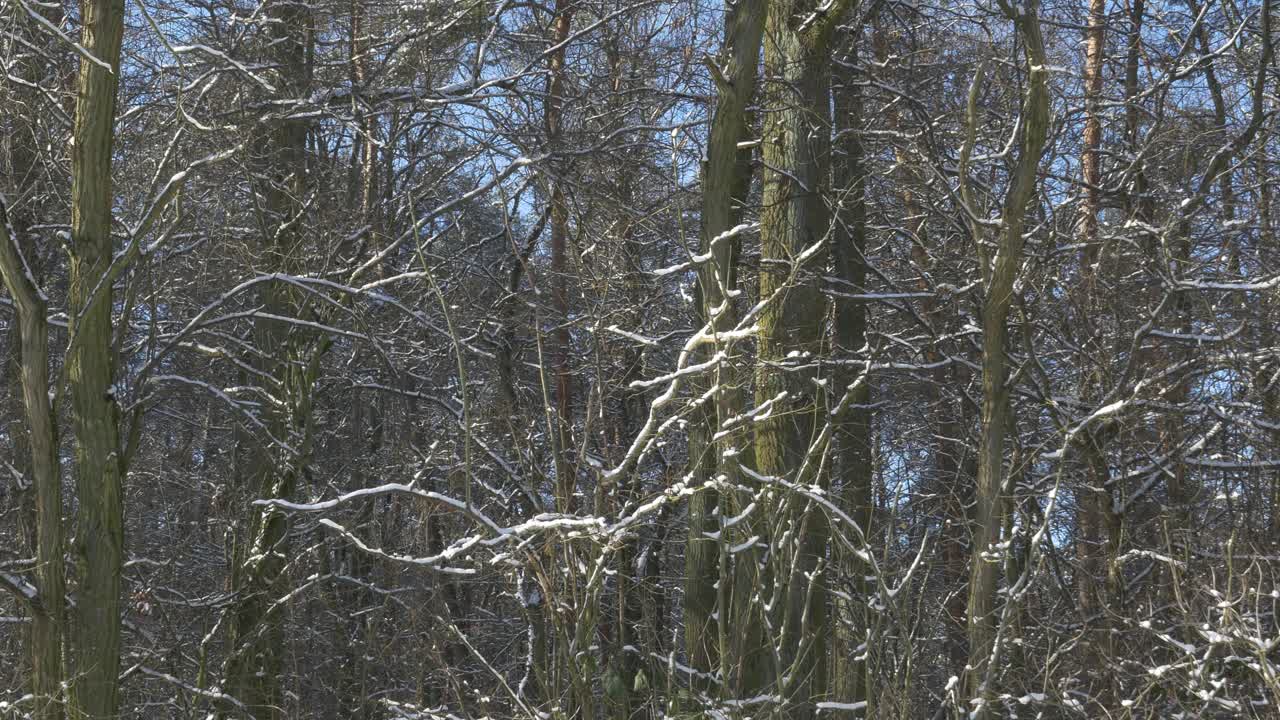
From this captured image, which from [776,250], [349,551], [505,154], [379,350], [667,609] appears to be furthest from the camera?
[349,551]

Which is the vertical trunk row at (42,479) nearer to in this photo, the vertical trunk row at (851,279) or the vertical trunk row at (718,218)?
the vertical trunk row at (718,218)

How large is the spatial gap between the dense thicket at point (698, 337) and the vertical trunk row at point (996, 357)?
26 millimetres

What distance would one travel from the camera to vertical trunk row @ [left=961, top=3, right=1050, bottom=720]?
A: 17.6 ft

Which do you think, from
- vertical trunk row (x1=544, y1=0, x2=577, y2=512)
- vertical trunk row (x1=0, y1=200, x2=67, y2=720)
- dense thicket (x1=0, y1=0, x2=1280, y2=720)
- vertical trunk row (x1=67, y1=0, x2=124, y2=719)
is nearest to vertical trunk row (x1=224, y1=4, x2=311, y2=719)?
dense thicket (x1=0, y1=0, x2=1280, y2=720)

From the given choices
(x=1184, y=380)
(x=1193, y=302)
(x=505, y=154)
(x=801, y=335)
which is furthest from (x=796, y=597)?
(x=505, y=154)

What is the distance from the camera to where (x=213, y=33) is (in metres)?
8.81

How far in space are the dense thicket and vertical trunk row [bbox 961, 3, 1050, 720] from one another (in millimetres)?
26

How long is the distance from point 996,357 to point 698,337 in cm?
194

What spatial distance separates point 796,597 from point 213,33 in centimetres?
574

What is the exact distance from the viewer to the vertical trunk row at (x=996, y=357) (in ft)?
17.6

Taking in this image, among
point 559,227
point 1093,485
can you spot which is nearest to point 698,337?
point 1093,485

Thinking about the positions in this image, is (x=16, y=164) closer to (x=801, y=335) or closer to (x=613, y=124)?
(x=613, y=124)

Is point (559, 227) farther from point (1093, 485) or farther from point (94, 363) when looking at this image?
point (1093, 485)

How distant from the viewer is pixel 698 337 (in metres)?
4.68
